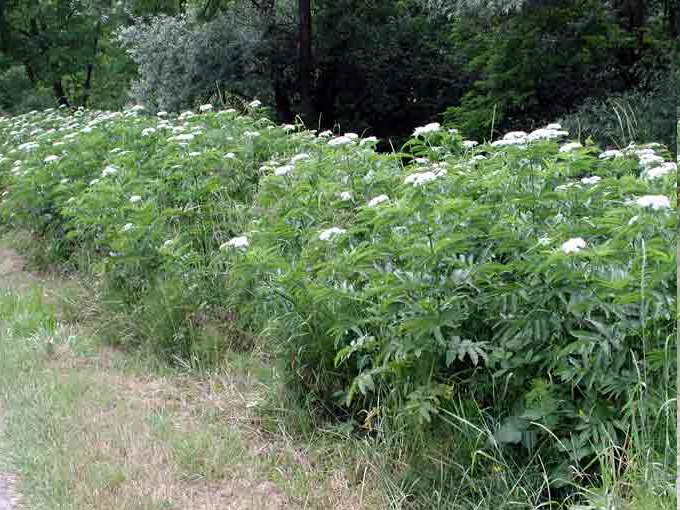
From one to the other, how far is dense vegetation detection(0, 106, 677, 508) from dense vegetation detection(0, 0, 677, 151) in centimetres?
614

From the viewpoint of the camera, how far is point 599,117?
1177cm

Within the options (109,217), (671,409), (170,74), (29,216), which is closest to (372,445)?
(671,409)

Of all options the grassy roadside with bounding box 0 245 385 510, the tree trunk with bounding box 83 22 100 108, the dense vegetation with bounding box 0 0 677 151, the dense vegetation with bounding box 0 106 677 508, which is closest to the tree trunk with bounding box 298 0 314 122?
the dense vegetation with bounding box 0 0 677 151

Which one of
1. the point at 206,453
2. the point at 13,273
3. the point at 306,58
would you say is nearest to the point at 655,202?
the point at 206,453

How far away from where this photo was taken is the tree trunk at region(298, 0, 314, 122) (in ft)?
53.2

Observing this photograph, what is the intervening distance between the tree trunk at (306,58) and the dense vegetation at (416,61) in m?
0.03

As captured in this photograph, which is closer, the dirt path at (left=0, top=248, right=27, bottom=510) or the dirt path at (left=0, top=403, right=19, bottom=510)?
the dirt path at (left=0, top=403, right=19, bottom=510)

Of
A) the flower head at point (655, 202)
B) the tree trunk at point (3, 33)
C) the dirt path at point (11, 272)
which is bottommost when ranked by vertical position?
the dirt path at point (11, 272)

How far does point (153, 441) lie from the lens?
4293mm

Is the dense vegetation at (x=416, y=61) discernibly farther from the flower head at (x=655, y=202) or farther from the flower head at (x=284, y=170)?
the flower head at (x=655, y=202)

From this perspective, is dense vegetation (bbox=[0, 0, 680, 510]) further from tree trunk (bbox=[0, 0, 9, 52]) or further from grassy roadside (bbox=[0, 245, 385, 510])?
tree trunk (bbox=[0, 0, 9, 52])

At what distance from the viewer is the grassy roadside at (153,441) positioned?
3.75 metres

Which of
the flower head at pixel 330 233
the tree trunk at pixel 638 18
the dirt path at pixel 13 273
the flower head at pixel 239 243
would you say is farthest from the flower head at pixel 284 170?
the tree trunk at pixel 638 18

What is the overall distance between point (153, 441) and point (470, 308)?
195 cm
